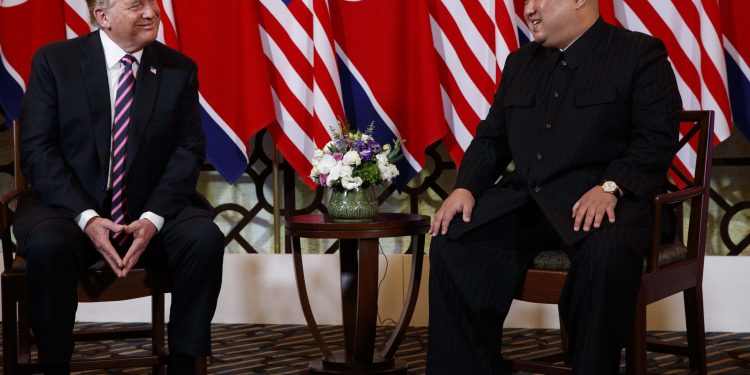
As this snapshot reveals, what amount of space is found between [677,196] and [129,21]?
169 cm

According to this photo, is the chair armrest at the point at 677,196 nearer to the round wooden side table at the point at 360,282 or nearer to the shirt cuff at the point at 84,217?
the round wooden side table at the point at 360,282

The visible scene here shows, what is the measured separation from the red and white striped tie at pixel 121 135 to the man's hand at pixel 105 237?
0.42ft

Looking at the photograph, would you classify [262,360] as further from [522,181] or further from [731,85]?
[731,85]

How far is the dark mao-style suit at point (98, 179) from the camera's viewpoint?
265 cm

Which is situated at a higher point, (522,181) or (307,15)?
(307,15)

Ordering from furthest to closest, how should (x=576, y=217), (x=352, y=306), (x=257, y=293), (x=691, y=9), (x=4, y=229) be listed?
(x=257, y=293) < (x=691, y=9) < (x=352, y=306) < (x=4, y=229) < (x=576, y=217)

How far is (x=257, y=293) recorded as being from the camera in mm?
4367

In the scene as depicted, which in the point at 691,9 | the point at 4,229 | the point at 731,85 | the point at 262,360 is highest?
the point at 691,9

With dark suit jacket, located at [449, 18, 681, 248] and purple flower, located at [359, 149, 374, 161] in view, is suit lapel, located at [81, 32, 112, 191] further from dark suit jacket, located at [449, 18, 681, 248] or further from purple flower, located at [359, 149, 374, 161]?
dark suit jacket, located at [449, 18, 681, 248]

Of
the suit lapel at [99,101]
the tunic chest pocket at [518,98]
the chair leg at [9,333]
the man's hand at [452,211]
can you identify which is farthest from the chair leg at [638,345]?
the chair leg at [9,333]

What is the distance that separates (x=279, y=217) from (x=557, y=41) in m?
1.93

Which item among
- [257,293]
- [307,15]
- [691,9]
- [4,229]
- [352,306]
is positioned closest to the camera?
[4,229]

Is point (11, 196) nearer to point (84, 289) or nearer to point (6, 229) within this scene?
point (6, 229)

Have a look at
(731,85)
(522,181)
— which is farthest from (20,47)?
(731,85)
